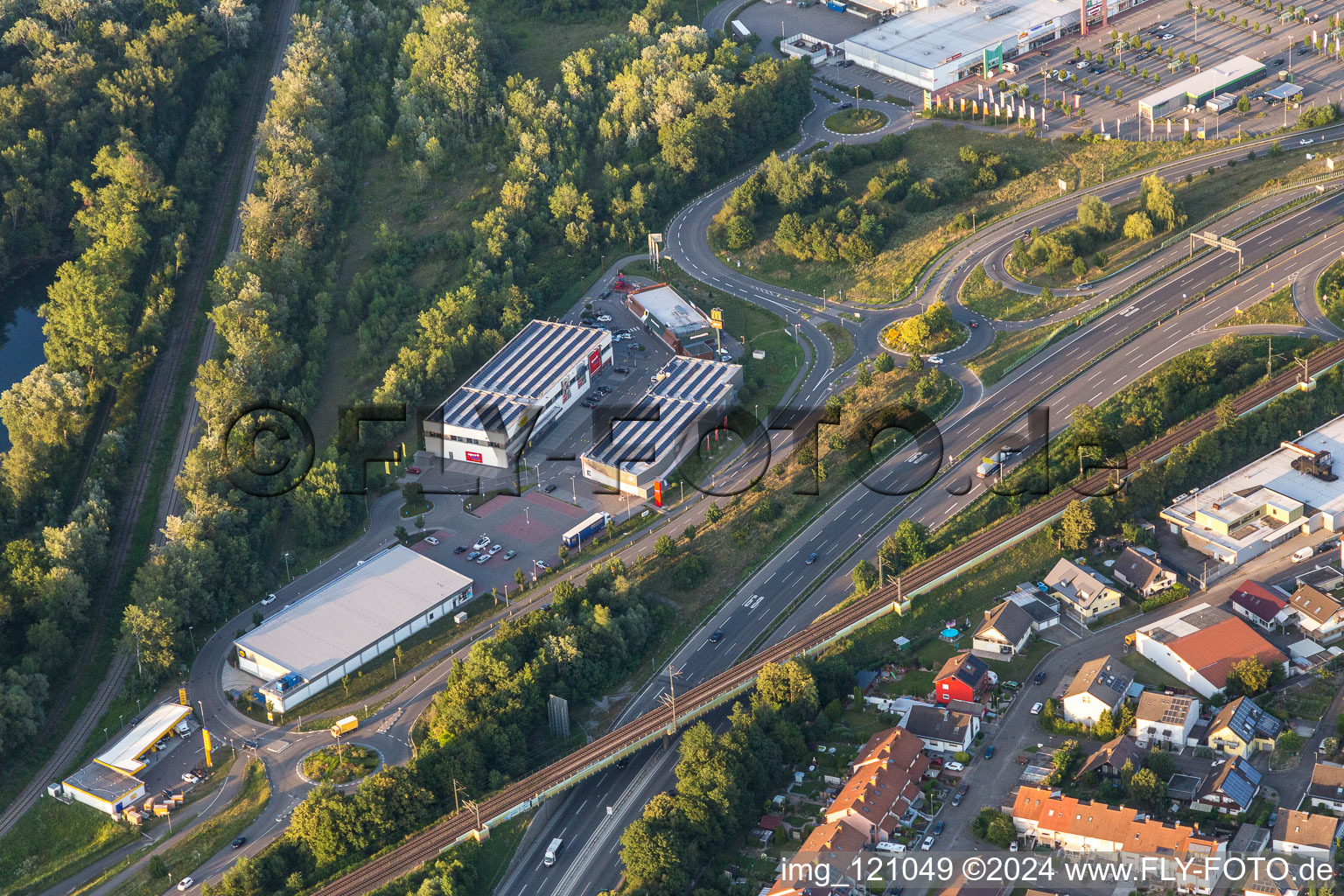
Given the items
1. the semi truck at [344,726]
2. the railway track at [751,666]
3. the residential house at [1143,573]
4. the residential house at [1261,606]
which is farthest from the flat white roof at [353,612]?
the residential house at [1261,606]

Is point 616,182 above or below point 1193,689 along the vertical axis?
above

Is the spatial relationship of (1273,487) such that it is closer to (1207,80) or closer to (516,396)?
(516,396)

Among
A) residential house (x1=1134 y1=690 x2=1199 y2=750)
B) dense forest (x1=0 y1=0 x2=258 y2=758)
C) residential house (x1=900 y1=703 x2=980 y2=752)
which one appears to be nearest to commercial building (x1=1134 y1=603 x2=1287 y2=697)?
residential house (x1=1134 y1=690 x2=1199 y2=750)

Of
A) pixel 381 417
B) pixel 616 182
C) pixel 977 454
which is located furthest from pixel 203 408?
pixel 977 454

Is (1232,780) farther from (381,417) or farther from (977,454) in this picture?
(381,417)

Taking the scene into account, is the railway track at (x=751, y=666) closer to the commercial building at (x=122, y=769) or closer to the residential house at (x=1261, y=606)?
the residential house at (x=1261, y=606)

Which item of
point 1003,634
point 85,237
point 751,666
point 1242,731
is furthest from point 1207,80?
point 85,237

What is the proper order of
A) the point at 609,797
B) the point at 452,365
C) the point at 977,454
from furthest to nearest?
the point at 452,365 < the point at 977,454 < the point at 609,797
